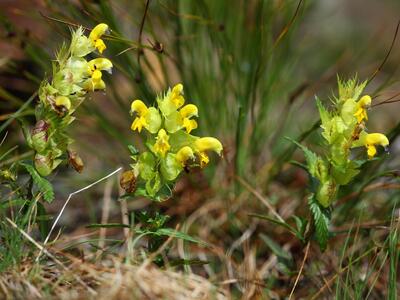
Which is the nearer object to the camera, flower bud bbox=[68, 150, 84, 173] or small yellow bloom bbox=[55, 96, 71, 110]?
small yellow bloom bbox=[55, 96, 71, 110]

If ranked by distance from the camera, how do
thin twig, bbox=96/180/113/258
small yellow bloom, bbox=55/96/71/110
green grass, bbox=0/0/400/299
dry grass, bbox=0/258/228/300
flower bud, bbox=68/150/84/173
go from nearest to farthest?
1. dry grass, bbox=0/258/228/300
2. small yellow bloom, bbox=55/96/71/110
3. flower bud, bbox=68/150/84/173
4. green grass, bbox=0/0/400/299
5. thin twig, bbox=96/180/113/258

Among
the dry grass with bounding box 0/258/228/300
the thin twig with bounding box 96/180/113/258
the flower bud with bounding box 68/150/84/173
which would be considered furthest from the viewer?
the thin twig with bounding box 96/180/113/258

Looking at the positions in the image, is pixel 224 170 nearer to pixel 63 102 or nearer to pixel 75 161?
pixel 75 161

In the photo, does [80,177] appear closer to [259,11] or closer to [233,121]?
[233,121]

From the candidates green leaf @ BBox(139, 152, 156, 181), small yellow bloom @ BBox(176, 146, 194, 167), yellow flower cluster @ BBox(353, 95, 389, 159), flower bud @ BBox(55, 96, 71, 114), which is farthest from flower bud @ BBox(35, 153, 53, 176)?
yellow flower cluster @ BBox(353, 95, 389, 159)

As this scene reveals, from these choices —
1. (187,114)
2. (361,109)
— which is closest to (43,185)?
(187,114)

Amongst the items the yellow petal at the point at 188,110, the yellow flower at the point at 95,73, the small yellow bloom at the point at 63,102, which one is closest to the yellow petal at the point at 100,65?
the yellow flower at the point at 95,73

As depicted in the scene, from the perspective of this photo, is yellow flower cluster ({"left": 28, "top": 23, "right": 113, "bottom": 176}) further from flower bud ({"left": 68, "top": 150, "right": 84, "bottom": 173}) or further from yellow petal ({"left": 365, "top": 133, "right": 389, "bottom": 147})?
yellow petal ({"left": 365, "top": 133, "right": 389, "bottom": 147})
